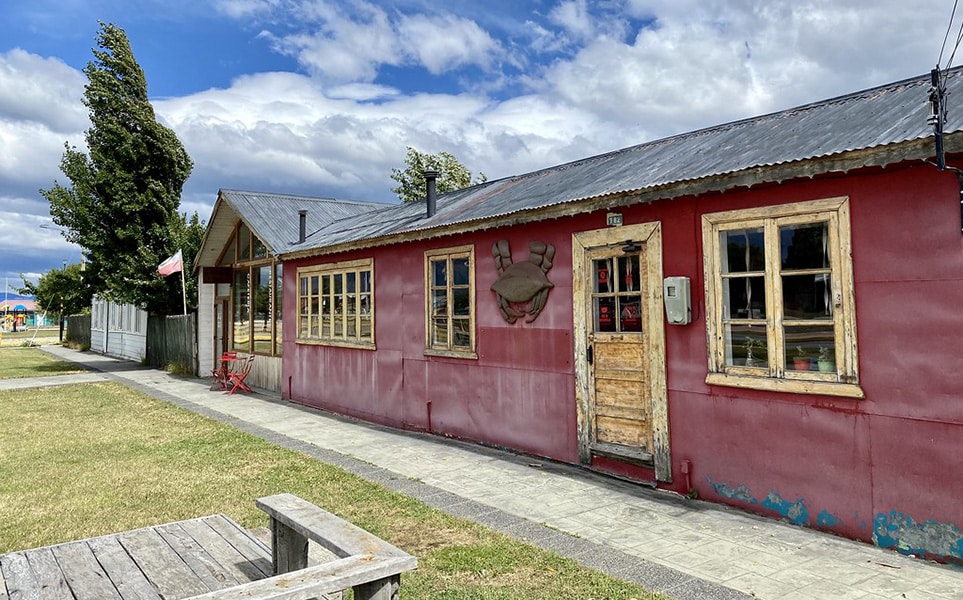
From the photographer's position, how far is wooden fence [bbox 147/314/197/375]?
1877 cm

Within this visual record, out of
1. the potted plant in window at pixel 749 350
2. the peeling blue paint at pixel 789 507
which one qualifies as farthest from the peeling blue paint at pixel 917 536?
the potted plant in window at pixel 749 350

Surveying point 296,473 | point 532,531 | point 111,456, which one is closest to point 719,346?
point 532,531

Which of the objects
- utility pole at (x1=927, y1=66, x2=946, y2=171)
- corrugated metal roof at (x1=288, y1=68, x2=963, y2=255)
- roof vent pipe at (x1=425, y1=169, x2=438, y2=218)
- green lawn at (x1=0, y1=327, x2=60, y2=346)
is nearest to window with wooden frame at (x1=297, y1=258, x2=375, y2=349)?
corrugated metal roof at (x1=288, y1=68, x2=963, y2=255)

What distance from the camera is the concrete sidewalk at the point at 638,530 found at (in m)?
3.94

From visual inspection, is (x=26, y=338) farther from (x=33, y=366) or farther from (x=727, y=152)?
(x=727, y=152)

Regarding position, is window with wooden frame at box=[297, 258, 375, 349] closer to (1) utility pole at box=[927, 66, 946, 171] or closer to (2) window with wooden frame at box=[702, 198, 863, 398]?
(2) window with wooden frame at box=[702, 198, 863, 398]

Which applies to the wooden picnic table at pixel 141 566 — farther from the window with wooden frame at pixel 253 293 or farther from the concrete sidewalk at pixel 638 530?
the window with wooden frame at pixel 253 293

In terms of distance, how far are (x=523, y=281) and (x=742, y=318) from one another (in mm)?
2712

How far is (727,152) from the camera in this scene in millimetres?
6211

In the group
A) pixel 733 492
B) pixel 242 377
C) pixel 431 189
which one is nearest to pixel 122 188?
pixel 242 377

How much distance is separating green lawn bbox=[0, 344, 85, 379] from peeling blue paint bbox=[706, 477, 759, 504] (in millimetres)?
19917

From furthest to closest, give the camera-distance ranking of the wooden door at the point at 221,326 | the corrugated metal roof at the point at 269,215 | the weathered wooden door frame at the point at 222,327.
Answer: the wooden door at the point at 221,326 < the weathered wooden door frame at the point at 222,327 < the corrugated metal roof at the point at 269,215

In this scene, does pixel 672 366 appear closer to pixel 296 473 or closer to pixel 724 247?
pixel 724 247

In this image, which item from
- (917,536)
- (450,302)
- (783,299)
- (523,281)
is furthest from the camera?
(450,302)
